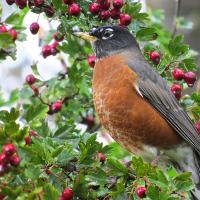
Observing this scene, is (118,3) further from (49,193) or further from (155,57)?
(49,193)

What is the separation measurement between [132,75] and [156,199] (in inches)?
55.6

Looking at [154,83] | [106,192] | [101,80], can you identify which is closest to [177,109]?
[154,83]

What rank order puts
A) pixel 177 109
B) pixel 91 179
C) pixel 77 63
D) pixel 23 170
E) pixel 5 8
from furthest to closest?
pixel 77 63, pixel 177 109, pixel 5 8, pixel 91 179, pixel 23 170

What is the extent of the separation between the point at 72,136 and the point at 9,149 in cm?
61

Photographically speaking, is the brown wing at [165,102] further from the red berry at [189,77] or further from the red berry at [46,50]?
the red berry at [46,50]

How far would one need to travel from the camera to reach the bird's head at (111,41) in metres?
3.99

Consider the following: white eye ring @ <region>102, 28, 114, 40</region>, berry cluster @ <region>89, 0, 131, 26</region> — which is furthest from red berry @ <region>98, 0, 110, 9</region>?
white eye ring @ <region>102, 28, 114, 40</region>

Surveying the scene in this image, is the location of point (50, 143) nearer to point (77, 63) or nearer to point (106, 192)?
point (106, 192)

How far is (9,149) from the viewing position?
224 centimetres

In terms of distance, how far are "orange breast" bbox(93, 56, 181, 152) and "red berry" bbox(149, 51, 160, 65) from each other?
266 millimetres

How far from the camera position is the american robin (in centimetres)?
354

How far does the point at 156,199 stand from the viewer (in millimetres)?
2426

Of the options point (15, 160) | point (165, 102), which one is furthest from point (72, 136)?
point (165, 102)

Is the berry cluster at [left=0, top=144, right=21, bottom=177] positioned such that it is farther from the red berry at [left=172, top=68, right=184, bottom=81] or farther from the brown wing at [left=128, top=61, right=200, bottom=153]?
the brown wing at [left=128, top=61, right=200, bottom=153]
